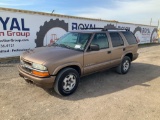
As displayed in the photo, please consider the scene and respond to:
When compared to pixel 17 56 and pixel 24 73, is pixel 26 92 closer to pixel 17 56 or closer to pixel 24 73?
pixel 24 73

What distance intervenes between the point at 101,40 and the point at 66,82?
2056 millimetres

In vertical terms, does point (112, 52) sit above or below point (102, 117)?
above

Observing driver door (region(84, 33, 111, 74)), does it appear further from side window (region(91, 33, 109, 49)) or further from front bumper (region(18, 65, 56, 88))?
front bumper (region(18, 65, 56, 88))

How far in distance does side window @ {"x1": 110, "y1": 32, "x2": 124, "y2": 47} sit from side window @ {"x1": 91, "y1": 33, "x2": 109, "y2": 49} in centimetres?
42

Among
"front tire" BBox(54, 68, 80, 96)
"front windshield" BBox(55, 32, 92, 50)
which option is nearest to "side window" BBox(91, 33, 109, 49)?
"front windshield" BBox(55, 32, 92, 50)

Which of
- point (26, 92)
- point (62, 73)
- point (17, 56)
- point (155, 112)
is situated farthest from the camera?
point (17, 56)

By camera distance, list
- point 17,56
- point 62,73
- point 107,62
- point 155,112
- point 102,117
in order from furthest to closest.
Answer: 1. point 17,56
2. point 107,62
3. point 62,73
4. point 155,112
5. point 102,117

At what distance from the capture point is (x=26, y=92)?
4965mm

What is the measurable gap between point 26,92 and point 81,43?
2240mm

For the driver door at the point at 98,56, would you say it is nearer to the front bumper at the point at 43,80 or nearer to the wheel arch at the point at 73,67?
the wheel arch at the point at 73,67

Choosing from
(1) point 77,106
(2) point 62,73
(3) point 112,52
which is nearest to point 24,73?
(2) point 62,73

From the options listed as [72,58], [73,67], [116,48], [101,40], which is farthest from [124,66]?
[72,58]

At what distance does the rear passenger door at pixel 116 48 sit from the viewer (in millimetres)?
6293

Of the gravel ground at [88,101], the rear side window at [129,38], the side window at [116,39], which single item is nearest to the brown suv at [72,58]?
the side window at [116,39]
